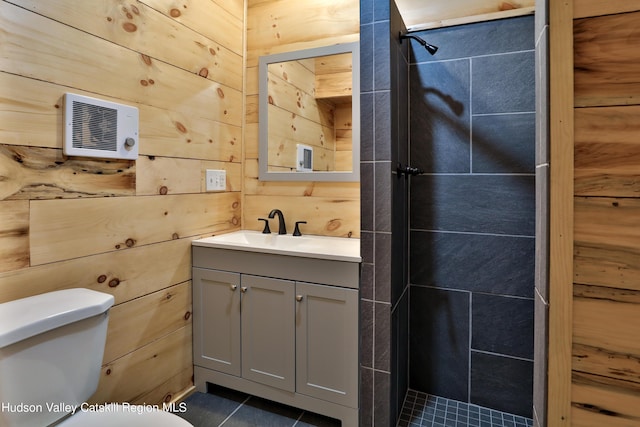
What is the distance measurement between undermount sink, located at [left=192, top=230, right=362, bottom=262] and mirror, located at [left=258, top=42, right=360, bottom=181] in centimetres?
36

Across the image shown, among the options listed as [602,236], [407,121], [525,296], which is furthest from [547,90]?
[525,296]

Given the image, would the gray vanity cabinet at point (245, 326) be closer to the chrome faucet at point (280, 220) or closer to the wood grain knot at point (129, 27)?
the chrome faucet at point (280, 220)

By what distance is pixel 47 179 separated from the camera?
1307 millimetres

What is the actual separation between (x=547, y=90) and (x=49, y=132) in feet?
5.23

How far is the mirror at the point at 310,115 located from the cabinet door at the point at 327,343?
718 millimetres

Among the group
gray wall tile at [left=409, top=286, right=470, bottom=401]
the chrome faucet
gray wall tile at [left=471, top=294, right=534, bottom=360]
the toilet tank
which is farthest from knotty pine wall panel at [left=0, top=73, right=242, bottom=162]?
gray wall tile at [left=471, top=294, right=534, bottom=360]

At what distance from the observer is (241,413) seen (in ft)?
5.97

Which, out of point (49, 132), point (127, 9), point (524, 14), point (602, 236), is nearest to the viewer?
point (602, 236)

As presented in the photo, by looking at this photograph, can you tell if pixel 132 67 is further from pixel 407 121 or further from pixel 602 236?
pixel 602 236

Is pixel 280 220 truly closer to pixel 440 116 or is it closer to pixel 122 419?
pixel 440 116

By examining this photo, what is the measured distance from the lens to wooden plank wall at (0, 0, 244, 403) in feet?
4.06

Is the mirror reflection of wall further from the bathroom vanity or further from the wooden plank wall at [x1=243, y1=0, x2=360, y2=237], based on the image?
the bathroom vanity

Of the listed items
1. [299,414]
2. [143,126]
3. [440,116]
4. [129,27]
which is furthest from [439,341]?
[129,27]

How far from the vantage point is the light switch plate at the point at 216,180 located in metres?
2.07
